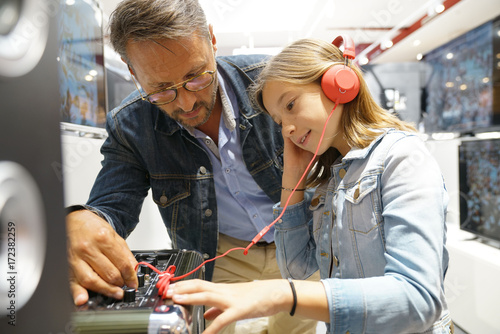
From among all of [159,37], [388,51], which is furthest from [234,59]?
[388,51]

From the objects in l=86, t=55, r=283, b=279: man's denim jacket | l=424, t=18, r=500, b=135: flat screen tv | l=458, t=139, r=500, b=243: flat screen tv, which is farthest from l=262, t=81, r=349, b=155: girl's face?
l=424, t=18, r=500, b=135: flat screen tv

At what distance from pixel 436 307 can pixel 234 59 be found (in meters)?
1.07

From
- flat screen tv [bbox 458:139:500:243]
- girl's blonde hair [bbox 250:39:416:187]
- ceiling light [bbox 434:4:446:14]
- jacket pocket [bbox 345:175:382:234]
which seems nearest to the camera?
jacket pocket [bbox 345:175:382:234]

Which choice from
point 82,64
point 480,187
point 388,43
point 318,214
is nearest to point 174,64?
point 318,214

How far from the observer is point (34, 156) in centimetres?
32

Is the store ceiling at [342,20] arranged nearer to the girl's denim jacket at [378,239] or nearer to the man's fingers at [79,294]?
the girl's denim jacket at [378,239]

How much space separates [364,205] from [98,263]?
22.2 inches

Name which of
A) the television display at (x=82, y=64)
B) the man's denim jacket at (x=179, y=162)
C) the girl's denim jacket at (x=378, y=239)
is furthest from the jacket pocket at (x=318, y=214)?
the television display at (x=82, y=64)

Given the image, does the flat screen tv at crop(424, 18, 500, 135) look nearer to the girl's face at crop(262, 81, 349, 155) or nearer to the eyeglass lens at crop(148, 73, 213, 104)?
the girl's face at crop(262, 81, 349, 155)

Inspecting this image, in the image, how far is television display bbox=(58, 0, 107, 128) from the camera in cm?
139

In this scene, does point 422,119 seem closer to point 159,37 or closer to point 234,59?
point 234,59

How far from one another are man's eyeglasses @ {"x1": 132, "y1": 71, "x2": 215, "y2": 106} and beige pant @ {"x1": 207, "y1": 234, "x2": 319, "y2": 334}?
0.59m

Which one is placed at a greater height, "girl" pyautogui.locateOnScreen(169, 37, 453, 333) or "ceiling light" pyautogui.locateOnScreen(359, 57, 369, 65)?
"ceiling light" pyautogui.locateOnScreen(359, 57, 369, 65)

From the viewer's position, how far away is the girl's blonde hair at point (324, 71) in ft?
3.06
